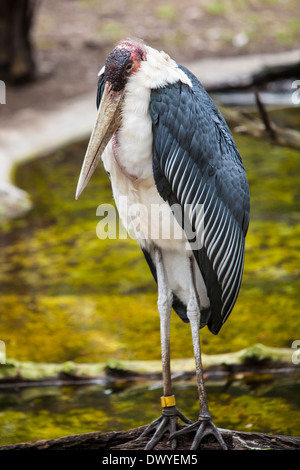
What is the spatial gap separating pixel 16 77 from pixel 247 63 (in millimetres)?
3569

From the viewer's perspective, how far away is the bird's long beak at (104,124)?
8.66ft

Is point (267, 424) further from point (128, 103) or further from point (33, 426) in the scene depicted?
point (128, 103)

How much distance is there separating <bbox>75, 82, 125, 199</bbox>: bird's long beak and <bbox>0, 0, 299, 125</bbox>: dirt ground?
7.86 meters

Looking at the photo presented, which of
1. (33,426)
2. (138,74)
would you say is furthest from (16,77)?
(138,74)

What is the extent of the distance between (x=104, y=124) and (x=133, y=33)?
10923 millimetres

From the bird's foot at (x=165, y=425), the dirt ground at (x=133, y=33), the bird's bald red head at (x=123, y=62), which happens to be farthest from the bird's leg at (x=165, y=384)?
the dirt ground at (x=133, y=33)

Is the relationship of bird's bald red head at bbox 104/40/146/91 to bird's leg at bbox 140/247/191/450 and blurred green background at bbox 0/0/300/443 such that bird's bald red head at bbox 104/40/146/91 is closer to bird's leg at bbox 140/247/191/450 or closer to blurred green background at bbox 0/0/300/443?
blurred green background at bbox 0/0/300/443

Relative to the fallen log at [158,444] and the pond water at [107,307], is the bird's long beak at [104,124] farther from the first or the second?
the pond water at [107,307]

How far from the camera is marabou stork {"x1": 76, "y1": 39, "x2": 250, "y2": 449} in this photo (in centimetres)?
264

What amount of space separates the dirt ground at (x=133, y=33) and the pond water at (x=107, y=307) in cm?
374

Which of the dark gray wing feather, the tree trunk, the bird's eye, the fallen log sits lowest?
the fallen log

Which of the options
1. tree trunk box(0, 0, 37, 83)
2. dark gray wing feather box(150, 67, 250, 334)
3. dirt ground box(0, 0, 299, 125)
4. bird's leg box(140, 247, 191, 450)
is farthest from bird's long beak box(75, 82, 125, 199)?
tree trunk box(0, 0, 37, 83)

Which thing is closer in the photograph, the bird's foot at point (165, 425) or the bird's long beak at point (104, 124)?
the bird's long beak at point (104, 124)

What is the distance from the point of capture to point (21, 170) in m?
8.43
